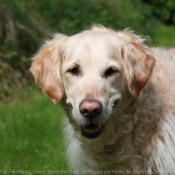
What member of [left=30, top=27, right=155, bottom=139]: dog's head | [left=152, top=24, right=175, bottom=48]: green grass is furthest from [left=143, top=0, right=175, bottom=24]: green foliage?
[left=30, top=27, right=155, bottom=139]: dog's head

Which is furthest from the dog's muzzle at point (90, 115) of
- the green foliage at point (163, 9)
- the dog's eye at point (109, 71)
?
the green foliage at point (163, 9)

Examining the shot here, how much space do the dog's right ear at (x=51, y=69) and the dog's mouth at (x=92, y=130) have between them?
395 millimetres

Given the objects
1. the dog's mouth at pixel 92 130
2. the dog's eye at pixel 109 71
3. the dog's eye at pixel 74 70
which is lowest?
the dog's mouth at pixel 92 130

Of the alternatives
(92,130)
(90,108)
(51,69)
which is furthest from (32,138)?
(90,108)

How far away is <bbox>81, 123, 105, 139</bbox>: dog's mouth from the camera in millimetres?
4258

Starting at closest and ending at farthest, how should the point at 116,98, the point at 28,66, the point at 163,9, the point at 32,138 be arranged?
the point at 116,98
the point at 32,138
the point at 28,66
the point at 163,9

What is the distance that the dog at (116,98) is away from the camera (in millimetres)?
4258

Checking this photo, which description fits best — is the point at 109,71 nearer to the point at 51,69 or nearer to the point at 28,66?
the point at 51,69

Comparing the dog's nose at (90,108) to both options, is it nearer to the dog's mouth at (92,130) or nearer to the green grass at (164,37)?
the dog's mouth at (92,130)

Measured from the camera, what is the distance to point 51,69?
455 cm

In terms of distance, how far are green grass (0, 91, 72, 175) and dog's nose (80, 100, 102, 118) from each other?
1781 millimetres

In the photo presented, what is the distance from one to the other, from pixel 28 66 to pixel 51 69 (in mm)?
4898

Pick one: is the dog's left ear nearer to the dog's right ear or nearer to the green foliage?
the dog's right ear

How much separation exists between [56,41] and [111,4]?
9659 millimetres
